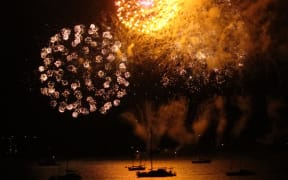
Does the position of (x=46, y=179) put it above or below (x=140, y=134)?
below

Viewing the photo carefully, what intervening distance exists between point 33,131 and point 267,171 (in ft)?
72.0

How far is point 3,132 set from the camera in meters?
52.3

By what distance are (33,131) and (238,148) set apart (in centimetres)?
2723

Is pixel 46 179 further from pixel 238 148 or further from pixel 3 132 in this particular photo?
pixel 238 148

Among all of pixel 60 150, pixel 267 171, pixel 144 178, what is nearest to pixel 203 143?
pixel 60 150

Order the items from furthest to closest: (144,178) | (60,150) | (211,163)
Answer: (60,150) → (211,163) → (144,178)

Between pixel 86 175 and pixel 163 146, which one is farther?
pixel 163 146

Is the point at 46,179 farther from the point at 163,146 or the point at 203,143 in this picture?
the point at 203,143

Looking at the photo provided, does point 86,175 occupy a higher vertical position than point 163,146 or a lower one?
lower

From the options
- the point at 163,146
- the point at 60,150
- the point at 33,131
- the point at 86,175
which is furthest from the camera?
the point at 60,150

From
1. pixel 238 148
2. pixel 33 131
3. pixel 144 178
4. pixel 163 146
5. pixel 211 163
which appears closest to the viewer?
pixel 144 178

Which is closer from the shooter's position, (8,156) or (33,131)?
(33,131)

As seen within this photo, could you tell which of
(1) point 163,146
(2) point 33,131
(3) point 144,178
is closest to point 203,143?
(1) point 163,146

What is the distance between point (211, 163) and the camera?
47.9 meters
